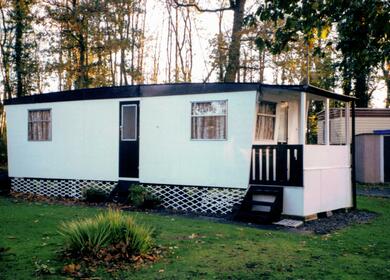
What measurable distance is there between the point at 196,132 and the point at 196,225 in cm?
307

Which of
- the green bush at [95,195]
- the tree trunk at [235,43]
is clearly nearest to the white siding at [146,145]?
the green bush at [95,195]

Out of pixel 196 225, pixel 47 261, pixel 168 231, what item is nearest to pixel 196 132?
pixel 196 225

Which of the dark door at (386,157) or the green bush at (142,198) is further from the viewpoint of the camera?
the dark door at (386,157)

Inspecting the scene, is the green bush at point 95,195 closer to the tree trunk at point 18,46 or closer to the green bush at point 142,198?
the green bush at point 142,198

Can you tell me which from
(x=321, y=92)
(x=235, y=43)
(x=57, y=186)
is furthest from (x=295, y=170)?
(x=235, y=43)

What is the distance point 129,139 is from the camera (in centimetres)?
1269

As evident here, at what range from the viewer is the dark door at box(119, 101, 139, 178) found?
41.2 feet

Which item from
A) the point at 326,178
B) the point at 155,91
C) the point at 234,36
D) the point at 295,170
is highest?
the point at 234,36

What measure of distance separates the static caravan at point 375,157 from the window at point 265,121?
9037 millimetres

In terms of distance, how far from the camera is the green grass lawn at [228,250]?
5.56 m

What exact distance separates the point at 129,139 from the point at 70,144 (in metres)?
2.27

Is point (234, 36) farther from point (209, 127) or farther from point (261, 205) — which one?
point (261, 205)

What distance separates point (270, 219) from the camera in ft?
31.7

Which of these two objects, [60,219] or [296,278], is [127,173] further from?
[296,278]
